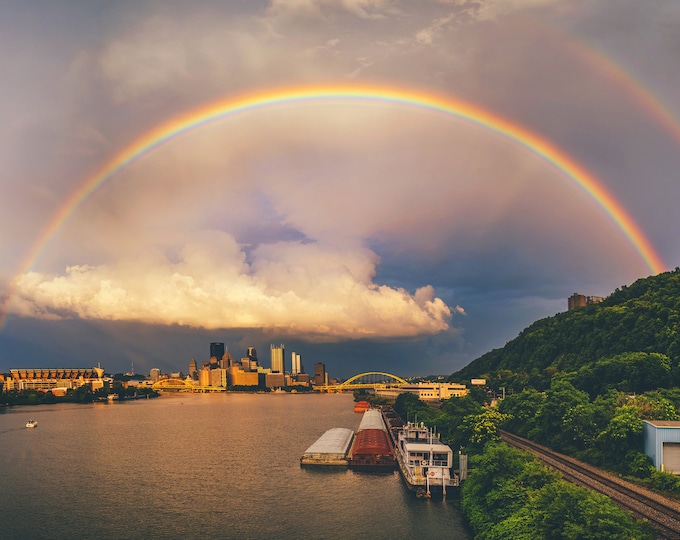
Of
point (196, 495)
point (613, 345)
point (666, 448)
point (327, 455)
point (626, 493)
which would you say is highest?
point (613, 345)

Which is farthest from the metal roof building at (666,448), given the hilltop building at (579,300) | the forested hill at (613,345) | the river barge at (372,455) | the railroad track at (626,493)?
the hilltop building at (579,300)

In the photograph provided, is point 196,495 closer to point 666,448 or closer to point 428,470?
point 428,470

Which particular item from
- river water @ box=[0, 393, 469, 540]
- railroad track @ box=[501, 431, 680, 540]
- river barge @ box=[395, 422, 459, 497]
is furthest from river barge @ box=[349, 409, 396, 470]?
railroad track @ box=[501, 431, 680, 540]

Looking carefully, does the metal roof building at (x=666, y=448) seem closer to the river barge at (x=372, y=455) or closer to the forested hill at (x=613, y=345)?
the river barge at (x=372, y=455)

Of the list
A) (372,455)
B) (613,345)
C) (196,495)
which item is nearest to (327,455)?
(372,455)

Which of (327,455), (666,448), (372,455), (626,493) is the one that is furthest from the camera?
(327,455)

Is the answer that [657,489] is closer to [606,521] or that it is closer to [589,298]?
[606,521]

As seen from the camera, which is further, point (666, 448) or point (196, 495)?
Result: point (196, 495)

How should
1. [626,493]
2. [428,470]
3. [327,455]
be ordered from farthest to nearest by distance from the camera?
[327,455]
[428,470]
[626,493]
